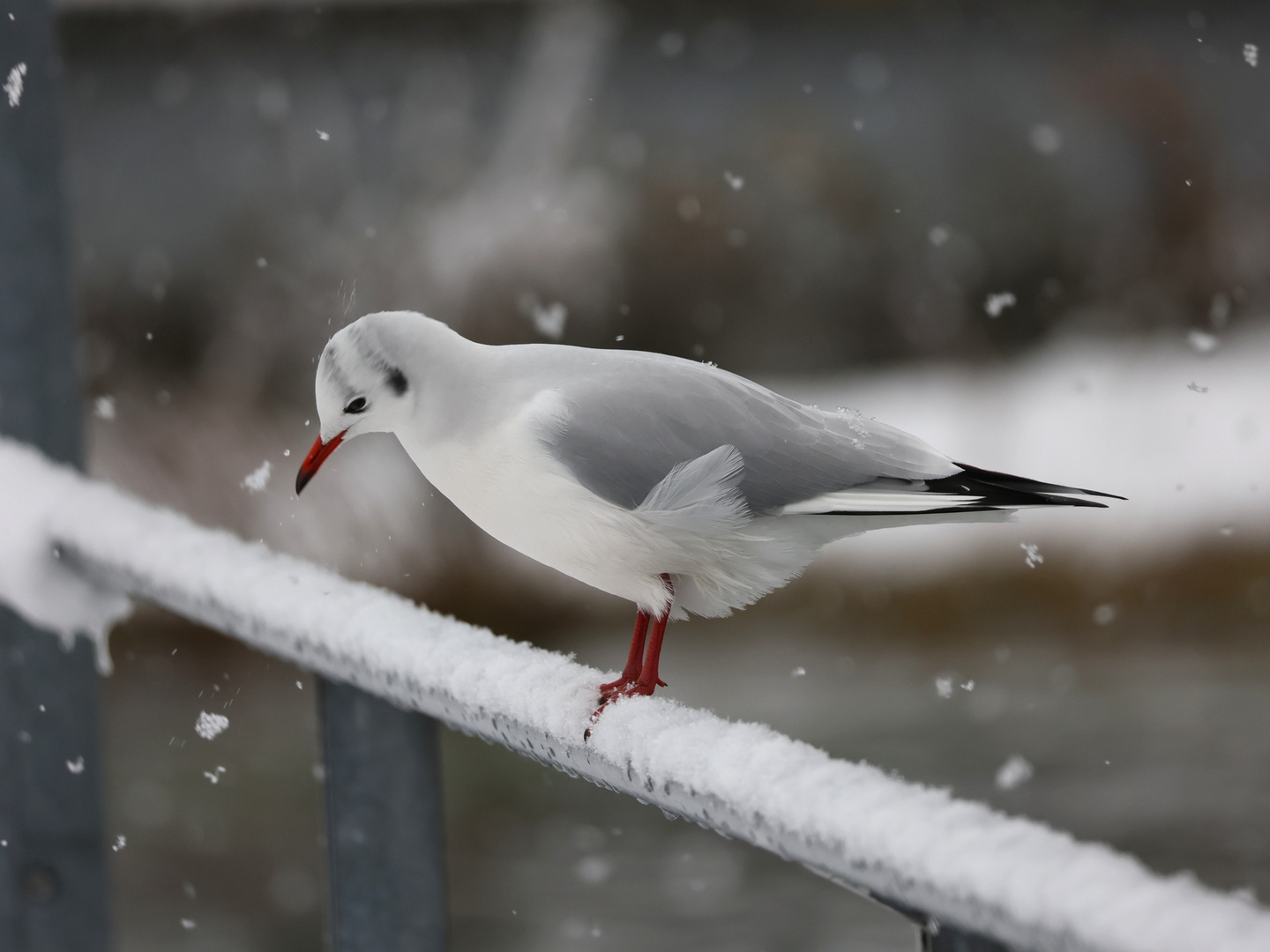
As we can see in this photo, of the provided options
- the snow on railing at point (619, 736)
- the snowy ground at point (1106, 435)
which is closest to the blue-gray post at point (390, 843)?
the snow on railing at point (619, 736)

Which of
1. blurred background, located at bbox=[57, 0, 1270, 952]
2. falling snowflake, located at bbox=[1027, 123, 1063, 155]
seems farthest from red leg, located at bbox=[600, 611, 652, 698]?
falling snowflake, located at bbox=[1027, 123, 1063, 155]

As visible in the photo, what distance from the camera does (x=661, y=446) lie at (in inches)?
40.3

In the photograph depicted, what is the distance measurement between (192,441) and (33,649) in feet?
Result: 13.6

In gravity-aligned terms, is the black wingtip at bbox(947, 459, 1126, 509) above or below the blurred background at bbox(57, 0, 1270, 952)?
below

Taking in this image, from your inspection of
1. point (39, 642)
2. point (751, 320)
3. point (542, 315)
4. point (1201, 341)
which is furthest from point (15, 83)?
point (1201, 341)

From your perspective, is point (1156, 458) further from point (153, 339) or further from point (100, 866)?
point (100, 866)

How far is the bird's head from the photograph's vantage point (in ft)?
3.20

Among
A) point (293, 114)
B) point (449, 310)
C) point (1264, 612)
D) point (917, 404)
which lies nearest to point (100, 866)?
point (449, 310)

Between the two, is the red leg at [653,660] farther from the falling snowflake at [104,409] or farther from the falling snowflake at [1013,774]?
the falling snowflake at [104,409]

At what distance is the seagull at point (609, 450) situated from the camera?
101 centimetres

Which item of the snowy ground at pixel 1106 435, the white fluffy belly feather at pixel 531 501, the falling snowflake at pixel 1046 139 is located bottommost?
the white fluffy belly feather at pixel 531 501

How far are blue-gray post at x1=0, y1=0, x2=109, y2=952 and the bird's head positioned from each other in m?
0.57

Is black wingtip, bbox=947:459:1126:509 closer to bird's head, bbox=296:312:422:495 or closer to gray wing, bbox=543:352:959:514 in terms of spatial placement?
gray wing, bbox=543:352:959:514

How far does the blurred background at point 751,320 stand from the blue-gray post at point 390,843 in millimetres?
3380
